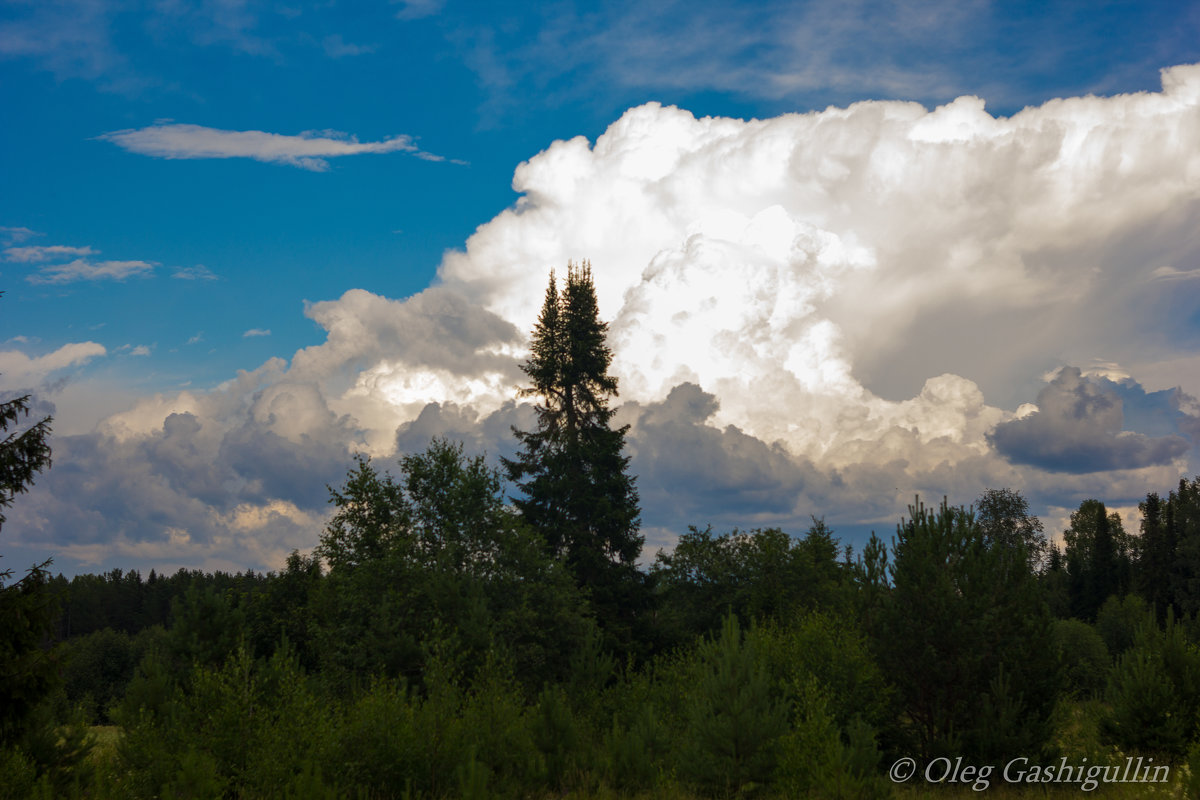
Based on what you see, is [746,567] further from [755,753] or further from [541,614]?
[755,753]

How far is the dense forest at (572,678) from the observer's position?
50.4 ft

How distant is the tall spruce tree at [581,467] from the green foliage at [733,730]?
907 inches

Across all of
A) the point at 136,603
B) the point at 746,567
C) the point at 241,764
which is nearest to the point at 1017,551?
the point at 241,764

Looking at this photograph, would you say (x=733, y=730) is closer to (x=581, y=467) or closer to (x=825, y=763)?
(x=825, y=763)

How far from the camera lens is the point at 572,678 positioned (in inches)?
1060

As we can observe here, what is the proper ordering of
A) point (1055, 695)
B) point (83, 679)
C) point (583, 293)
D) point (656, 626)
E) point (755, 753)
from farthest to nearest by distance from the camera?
point (83, 679)
point (583, 293)
point (656, 626)
point (1055, 695)
point (755, 753)

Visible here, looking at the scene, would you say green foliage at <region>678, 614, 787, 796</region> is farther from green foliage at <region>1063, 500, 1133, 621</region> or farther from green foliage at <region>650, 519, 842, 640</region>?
green foliage at <region>1063, 500, 1133, 621</region>

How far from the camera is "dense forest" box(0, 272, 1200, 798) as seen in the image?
15.4 meters

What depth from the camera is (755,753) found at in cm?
1681

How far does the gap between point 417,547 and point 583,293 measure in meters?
18.3

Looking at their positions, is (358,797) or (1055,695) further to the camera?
(1055,695)

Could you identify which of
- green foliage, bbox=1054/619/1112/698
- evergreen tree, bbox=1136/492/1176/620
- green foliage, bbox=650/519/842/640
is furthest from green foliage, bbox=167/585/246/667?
evergreen tree, bbox=1136/492/1176/620

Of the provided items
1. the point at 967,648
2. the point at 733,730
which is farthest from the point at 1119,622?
the point at 733,730

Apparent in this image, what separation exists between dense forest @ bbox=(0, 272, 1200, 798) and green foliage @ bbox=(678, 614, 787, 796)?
5 centimetres
